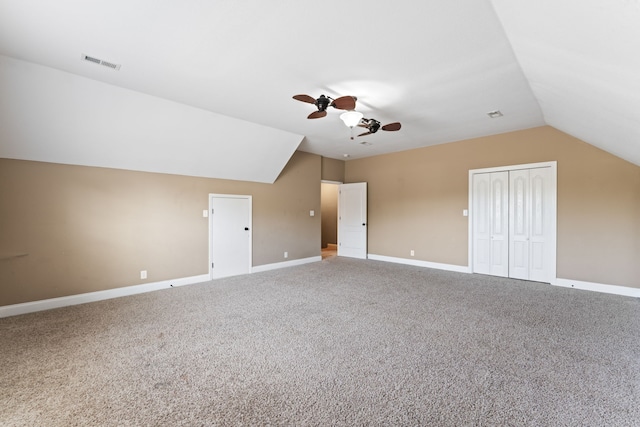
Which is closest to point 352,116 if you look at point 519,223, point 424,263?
point 519,223

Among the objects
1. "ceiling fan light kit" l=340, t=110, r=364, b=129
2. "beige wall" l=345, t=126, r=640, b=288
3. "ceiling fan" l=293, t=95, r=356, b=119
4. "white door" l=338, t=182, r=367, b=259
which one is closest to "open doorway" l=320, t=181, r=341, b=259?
"white door" l=338, t=182, r=367, b=259

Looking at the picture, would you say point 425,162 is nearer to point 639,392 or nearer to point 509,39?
point 509,39

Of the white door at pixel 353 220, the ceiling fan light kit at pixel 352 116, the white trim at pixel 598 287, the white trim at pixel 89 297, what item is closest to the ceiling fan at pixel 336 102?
the ceiling fan light kit at pixel 352 116

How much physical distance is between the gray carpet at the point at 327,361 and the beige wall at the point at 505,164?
0.74 m

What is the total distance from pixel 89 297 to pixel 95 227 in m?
1.01

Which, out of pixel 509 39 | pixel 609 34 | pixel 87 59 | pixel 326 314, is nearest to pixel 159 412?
pixel 326 314

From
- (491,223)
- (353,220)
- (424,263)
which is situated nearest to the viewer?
(491,223)

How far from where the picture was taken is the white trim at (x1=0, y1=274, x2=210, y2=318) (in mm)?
3531

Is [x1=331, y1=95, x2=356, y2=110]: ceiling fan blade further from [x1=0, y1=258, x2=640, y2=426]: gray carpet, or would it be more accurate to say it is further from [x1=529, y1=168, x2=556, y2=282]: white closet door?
[x1=529, y1=168, x2=556, y2=282]: white closet door

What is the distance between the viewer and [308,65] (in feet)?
9.45

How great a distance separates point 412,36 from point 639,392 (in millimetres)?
3211

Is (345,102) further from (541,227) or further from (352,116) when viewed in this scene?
(541,227)

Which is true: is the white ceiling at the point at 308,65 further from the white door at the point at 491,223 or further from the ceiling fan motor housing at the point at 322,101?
the white door at the point at 491,223

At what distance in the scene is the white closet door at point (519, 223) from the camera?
5121 mm
